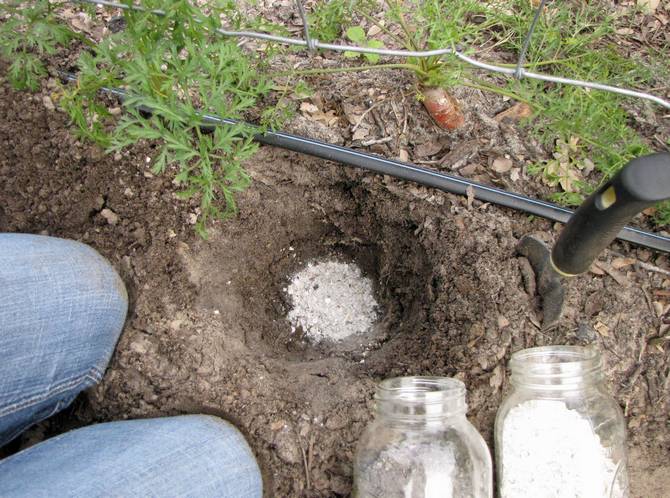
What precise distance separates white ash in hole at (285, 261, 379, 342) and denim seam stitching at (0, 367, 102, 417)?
2.04 feet

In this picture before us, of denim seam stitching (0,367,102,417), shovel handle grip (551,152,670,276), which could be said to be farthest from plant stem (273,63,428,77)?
denim seam stitching (0,367,102,417)

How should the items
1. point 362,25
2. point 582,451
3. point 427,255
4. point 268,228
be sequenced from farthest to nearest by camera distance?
1. point 362,25
2. point 268,228
3. point 427,255
4. point 582,451

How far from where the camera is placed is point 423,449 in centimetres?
136

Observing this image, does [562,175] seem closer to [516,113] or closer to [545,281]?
[516,113]

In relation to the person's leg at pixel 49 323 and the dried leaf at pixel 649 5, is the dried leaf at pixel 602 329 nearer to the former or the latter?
the dried leaf at pixel 649 5

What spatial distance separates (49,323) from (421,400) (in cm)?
98

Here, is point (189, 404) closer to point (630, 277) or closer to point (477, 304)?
point (477, 304)

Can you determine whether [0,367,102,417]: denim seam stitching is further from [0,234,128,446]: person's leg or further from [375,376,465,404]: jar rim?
[375,376,465,404]: jar rim

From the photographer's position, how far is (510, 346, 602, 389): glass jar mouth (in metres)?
1.33

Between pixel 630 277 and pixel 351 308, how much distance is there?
0.86 metres

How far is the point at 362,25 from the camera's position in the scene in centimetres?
190

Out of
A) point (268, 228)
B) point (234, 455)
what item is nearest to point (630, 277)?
point (268, 228)

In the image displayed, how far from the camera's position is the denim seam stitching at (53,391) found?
1.40 meters

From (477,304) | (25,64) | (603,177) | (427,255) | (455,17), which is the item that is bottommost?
(477,304)
